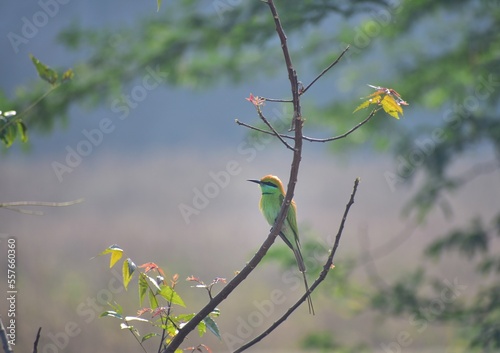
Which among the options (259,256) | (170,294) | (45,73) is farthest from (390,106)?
(45,73)

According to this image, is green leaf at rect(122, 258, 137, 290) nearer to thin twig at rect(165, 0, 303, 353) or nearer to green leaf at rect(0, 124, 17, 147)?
thin twig at rect(165, 0, 303, 353)

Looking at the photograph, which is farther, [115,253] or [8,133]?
[8,133]

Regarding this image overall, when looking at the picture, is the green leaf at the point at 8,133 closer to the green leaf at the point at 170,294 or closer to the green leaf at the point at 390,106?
the green leaf at the point at 170,294

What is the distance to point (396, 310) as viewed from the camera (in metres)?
4.03

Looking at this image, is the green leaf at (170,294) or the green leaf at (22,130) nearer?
the green leaf at (170,294)

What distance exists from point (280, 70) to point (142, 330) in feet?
9.04

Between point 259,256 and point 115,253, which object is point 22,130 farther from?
point 259,256

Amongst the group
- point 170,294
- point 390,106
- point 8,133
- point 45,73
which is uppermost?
point 390,106

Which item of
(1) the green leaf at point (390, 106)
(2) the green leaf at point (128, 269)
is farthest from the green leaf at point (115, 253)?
(1) the green leaf at point (390, 106)

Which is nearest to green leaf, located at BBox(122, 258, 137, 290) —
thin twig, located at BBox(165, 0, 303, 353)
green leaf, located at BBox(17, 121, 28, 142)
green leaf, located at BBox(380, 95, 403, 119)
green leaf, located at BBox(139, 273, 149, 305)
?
green leaf, located at BBox(139, 273, 149, 305)

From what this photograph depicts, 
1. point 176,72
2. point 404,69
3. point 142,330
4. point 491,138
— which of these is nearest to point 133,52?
point 176,72

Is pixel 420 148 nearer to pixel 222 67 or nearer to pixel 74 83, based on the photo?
pixel 222 67

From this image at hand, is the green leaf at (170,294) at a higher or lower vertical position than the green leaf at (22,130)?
lower

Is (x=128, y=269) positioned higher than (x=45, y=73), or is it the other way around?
(x=45, y=73)
